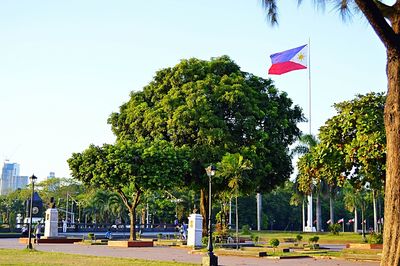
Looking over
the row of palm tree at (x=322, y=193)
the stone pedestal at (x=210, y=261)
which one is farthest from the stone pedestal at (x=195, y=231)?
the stone pedestal at (x=210, y=261)

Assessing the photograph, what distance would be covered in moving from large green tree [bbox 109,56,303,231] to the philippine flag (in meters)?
1.34

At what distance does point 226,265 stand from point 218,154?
16.0 m

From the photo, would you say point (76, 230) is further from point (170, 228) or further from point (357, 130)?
point (357, 130)

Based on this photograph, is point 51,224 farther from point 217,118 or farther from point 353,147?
point 353,147

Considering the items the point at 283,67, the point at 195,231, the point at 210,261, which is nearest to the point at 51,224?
the point at 195,231

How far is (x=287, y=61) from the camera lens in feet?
127

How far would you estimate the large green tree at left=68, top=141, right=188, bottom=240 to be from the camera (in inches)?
1259

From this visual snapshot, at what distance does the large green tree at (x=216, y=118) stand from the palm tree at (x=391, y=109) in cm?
2433

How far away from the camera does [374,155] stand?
73.8ft

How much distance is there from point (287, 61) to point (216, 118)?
8.19m

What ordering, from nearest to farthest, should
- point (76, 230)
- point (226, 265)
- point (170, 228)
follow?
point (226, 265) < point (76, 230) < point (170, 228)

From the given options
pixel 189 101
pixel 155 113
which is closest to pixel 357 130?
pixel 189 101

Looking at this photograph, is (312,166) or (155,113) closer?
(312,166)

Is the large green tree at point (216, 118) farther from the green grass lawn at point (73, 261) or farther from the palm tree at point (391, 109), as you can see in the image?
the palm tree at point (391, 109)
